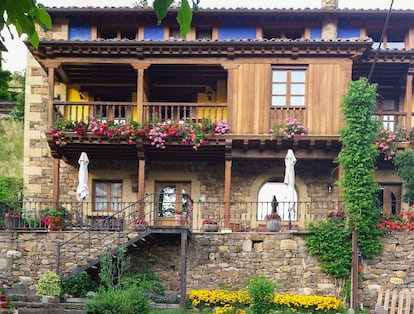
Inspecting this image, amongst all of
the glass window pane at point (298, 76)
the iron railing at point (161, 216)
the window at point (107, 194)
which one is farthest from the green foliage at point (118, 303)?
the glass window pane at point (298, 76)

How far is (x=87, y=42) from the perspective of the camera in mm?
18797

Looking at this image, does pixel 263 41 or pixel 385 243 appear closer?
pixel 385 243

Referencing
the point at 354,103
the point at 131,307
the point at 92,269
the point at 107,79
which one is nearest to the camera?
the point at 131,307

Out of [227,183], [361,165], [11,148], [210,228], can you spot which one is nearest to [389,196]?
[361,165]

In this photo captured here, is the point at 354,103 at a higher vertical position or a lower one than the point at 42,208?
higher

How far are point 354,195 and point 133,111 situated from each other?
697cm

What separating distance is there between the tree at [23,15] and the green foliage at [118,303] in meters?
10.6

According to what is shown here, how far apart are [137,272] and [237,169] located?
15.3 ft

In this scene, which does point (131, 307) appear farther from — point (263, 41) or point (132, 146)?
point (263, 41)

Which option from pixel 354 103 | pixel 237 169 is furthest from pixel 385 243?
pixel 237 169

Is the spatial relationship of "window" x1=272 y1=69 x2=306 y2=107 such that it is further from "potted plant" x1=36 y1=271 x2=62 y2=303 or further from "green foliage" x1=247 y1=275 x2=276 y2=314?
"potted plant" x1=36 y1=271 x2=62 y2=303

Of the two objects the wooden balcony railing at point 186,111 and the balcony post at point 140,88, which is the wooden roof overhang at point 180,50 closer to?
the balcony post at point 140,88

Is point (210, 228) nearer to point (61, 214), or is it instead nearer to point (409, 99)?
point (61, 214)

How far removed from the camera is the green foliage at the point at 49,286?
15672 millimetres
